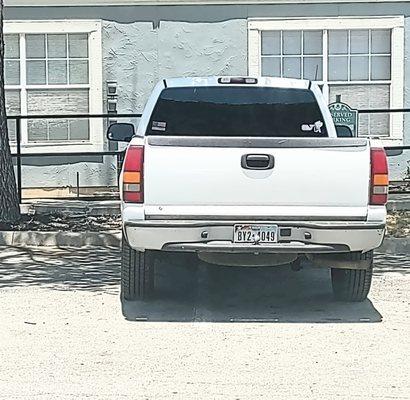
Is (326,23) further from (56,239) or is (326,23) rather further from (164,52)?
(56,239)

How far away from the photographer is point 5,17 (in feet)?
49.9

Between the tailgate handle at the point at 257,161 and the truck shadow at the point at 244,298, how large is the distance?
1.29 m

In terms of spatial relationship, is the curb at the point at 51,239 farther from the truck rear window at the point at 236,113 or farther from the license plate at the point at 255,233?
the license plate at the point at 255,233

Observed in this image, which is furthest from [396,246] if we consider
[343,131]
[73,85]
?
[73,85]

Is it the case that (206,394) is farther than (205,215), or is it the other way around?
(205,215)

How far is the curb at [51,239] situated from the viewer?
1121 centimetres

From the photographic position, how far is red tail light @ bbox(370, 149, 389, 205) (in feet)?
23.8

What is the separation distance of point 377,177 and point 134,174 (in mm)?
1850

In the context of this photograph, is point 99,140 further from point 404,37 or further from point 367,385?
point 367,385

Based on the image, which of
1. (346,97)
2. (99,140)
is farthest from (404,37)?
(99,140)

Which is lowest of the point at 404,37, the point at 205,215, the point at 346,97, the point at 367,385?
the point at 367,385

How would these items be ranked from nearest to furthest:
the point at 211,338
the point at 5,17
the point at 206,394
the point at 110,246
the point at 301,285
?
1. the point at 206,394
2. the point at 211,338
3. the point at 301,285
4. the point at 110,246
5. the point at 5,17

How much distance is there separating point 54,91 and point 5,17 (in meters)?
1.39

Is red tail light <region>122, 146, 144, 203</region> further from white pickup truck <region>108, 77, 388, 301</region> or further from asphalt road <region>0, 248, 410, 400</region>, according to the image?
asphalt road <region>0, 248, 410, 400</region>
